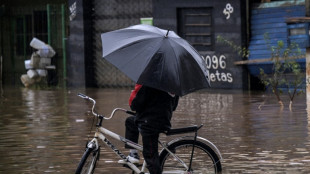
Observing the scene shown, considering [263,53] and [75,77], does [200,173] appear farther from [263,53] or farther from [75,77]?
[75,77]

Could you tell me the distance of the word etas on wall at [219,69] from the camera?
888 inches

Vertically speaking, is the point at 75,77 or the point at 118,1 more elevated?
the point at 118,1

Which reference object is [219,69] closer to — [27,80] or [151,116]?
[27,80]

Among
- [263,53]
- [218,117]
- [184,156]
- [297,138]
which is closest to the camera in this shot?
[184,156]

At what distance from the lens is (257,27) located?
22.2 metres

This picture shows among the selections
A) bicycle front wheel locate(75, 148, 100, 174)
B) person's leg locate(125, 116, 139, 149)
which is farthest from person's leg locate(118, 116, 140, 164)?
bicycle front wheel locate(75, 148, 100, 174)

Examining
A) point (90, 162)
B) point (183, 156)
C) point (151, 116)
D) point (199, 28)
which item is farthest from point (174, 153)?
point (199, 28)

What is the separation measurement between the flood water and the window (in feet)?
5.95

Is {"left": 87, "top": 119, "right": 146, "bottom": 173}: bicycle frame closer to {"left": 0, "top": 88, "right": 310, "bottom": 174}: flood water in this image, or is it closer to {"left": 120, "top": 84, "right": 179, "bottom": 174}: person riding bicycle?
{"left": 120, "top": 84, "right": 179, "bottom": 174}: person riding bicycle

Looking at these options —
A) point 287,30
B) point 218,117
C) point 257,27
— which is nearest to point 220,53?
point 257,27

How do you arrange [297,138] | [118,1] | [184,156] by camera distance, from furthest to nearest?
[118,1] → [297,138] → [184,156]

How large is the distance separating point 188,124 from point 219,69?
28.6 feet

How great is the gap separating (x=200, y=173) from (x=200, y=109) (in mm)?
9148

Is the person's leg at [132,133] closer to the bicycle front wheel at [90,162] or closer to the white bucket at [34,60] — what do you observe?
the bicycle front wheel at [90,162]
